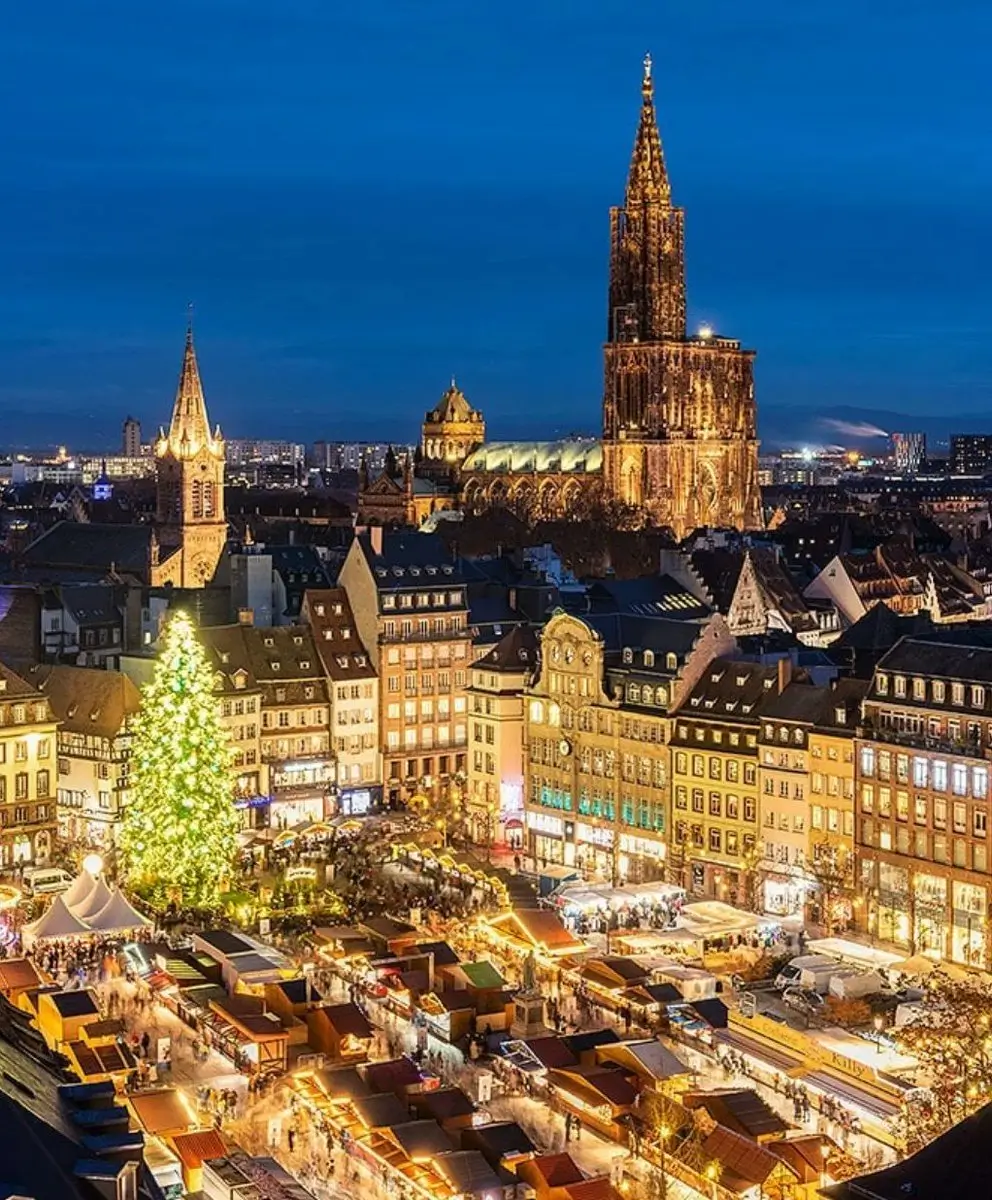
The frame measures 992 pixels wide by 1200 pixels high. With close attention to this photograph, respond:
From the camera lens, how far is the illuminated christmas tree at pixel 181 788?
243ft

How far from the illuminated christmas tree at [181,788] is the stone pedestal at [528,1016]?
15.7 metres

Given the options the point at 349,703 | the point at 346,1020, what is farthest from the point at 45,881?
the point at 346,1020

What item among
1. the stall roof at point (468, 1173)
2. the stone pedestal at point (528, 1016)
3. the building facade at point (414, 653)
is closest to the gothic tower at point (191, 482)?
the building facade at point (414, 653)

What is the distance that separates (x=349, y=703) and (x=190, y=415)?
7945 cm

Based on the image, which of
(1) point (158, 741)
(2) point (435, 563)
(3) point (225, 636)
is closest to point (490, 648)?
(2) point (435, 563)

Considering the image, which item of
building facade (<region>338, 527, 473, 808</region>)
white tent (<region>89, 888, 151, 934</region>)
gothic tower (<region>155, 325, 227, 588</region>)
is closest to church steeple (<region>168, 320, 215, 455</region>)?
gothic tower (<region>155, 325, 227, 588</region>)

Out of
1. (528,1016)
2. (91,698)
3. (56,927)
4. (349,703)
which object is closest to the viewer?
(528,1016)

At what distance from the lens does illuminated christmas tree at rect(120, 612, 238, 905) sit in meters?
73.9

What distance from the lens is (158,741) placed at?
244 ft

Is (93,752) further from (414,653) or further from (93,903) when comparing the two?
(93,903)

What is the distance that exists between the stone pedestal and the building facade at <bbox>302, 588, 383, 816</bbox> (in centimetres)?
3656

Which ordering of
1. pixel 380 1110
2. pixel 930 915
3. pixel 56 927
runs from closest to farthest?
pixel 380 1110 < pixel 56 927 < pixel 930 915

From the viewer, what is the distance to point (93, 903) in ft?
228

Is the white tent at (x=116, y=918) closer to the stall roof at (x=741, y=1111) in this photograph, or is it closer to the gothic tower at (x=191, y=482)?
the stall roof at (x=741, y=1111)
